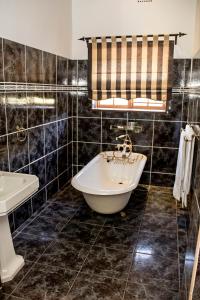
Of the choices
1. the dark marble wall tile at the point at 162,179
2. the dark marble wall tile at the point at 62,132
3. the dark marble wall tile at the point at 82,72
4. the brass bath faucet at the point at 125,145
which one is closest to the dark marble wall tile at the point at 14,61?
the dark marble wall tile at the point at 62,132

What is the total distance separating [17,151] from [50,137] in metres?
0.81

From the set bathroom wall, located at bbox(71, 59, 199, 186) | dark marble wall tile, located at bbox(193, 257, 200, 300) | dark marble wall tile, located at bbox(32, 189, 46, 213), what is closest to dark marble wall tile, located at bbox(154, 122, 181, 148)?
bathroom wall, located at bbox(71, 59, 199, 186)

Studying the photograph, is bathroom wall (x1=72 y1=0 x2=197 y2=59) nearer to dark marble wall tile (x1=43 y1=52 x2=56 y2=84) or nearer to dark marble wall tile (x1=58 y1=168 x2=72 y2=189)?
dark marble wall tile (x1=43 y1=52 x2=56 y2=84)

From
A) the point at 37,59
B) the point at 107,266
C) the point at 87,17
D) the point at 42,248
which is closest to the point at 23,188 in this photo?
the point at 42,248

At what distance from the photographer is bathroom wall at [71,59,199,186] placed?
3.98 m

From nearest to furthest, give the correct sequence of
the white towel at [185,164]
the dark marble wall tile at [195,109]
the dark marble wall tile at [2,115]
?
1. the dark marble wall tile at [2,115]
2. the dark marble wall tile at [195,109]
3. the white towel at [185,164]

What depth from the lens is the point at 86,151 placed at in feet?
14.8

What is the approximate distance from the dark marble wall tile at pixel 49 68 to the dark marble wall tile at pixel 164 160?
1838 mm

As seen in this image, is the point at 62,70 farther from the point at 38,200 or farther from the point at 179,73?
the point at 38,200

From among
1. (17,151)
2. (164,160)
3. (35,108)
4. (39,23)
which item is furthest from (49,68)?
(164,160)

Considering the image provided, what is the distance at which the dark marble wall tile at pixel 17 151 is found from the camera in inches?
110

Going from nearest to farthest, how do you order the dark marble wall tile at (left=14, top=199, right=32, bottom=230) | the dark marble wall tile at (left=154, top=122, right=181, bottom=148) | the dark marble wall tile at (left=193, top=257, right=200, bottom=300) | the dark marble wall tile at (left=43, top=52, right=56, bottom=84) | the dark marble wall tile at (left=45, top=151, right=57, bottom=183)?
the dark marble wall tile at (left=193, top=257, right=200, bottom=300), the dark marble wall tile at (left=14, top=199, right=32, bottom=230), the dark marble wall tile at (left=43, top=52, right=56, bottom=84), the dark marble wall tile at (left=45, top=151, right=57, bottom=183), the dark marble wall tile at (left=154, top=122, right=181, bottom=148)

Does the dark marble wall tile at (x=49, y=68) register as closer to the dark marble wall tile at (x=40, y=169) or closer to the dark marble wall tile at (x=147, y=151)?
the dark marble wall tile at (x=40, y=169)

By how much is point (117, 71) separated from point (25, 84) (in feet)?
5.09
